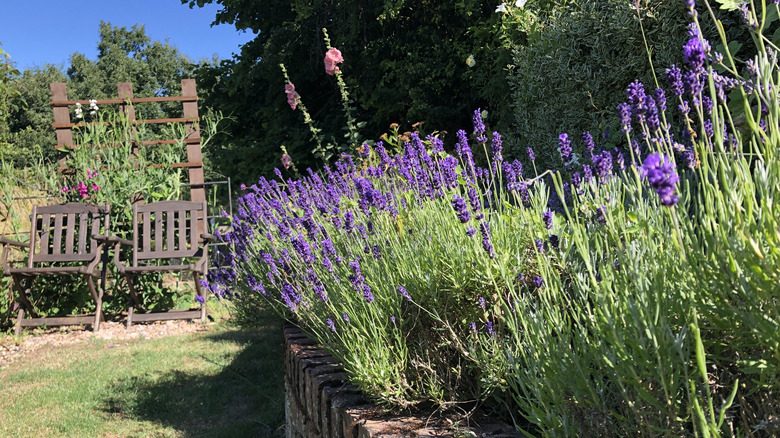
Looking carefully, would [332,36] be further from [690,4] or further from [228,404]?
[690,4]

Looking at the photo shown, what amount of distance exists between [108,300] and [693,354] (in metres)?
6.83

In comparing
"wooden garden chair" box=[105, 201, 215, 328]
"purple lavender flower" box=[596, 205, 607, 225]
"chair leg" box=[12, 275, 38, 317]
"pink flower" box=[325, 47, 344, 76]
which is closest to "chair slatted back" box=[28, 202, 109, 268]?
"chair leg" box=[12, 275, 38, 317]

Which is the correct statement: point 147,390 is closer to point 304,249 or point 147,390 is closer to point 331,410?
point 304,249

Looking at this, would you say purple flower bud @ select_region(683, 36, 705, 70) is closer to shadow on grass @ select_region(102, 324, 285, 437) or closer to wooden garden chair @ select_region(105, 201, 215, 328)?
shadow on grass @ select_region(102, 324, 285, 437)

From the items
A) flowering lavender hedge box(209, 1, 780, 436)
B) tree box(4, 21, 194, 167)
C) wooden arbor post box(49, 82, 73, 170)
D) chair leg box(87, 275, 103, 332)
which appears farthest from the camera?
tree box(4, 21, 194, 167)

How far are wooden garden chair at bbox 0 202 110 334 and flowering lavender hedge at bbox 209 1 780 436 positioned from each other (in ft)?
13.2

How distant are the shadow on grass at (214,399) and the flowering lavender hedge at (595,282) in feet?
4.11

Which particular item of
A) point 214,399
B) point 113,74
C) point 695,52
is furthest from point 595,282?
point 113,74

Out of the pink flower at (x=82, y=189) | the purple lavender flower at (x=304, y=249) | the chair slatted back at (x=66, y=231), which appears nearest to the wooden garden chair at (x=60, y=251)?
the chair slatted back at (x=66, y=231)

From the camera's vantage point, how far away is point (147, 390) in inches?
163

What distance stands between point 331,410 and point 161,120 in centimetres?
627

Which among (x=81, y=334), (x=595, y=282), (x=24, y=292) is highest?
(x=24, y=292)

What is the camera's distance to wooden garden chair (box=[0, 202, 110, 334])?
5883mm

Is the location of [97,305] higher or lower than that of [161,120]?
lower
